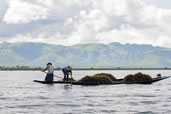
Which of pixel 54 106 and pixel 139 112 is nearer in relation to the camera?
pixel 139 112

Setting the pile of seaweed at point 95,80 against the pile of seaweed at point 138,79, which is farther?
the pile of seaweed at point 138,79

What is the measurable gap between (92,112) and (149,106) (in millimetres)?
4731

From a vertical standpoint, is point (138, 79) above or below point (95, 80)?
above

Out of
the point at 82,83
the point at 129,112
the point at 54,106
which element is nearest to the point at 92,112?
the point at 129,112

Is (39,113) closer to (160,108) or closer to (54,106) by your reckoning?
(54,106)

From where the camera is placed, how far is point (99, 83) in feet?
161

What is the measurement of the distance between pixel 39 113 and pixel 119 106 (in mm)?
5858

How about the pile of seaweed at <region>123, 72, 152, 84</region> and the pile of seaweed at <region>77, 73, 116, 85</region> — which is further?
the pile of seaweed at <region>123, 72, 152, 84</region>

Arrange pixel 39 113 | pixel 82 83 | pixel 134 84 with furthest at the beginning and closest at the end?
pixel 134 84
pixel 82 83
pixel 39 113

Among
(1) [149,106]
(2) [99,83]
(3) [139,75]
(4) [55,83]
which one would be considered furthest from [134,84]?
(1) [149,106]

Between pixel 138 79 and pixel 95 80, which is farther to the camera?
pixel 138 79

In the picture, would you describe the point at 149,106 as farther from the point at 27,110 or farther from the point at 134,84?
the point at 134,84

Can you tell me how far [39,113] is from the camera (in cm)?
2291

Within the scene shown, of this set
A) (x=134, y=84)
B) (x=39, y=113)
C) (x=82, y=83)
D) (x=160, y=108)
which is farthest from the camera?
(x=134, y=84)
